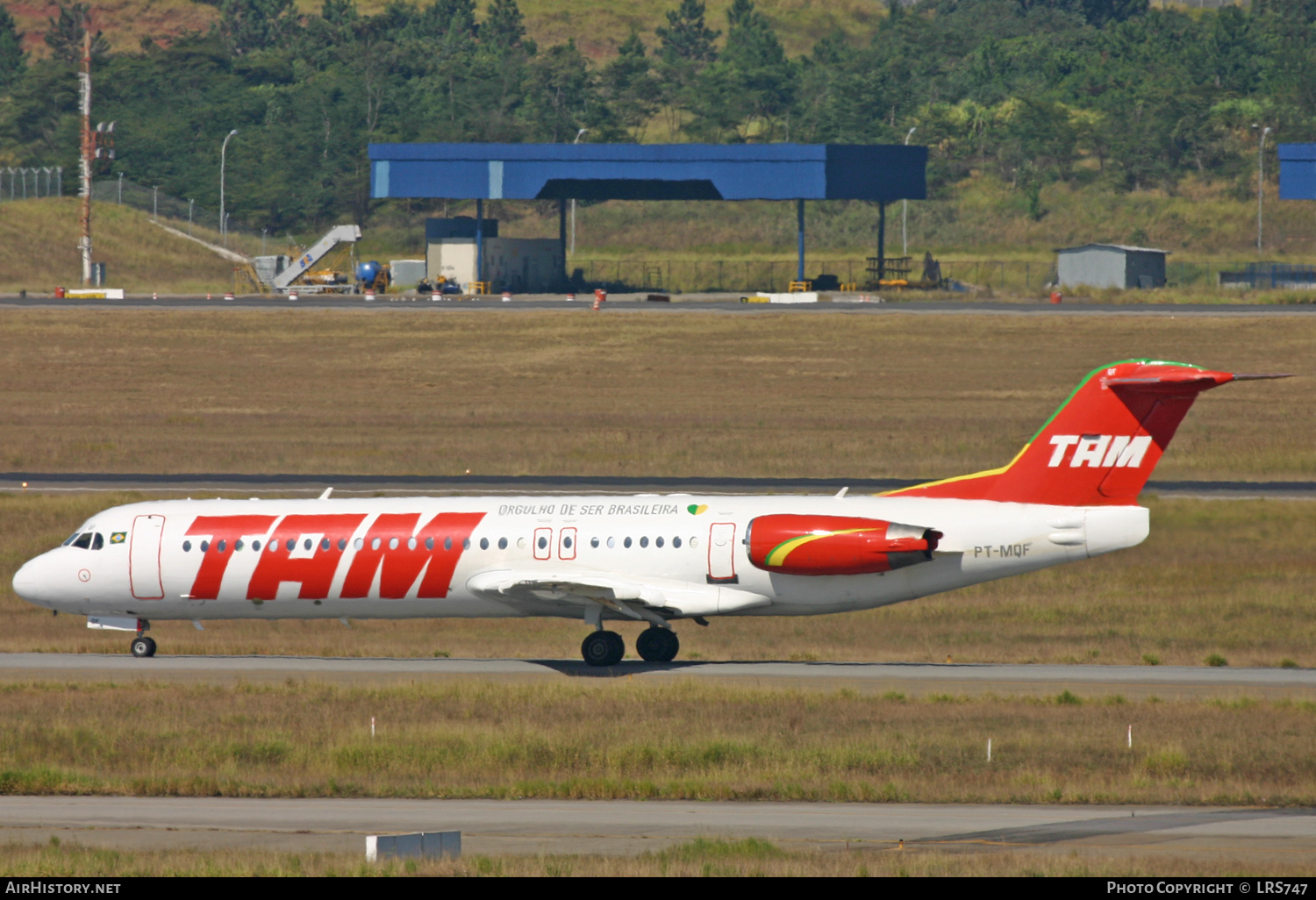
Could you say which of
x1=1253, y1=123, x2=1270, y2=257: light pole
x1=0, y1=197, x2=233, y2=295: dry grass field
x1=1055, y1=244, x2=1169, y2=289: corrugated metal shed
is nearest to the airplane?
x1=1055, y1=244, x2=1169, y2=289: corrugated metal shed

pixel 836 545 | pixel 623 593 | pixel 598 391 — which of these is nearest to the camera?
pixel 836 545

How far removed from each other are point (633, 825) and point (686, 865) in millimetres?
3119

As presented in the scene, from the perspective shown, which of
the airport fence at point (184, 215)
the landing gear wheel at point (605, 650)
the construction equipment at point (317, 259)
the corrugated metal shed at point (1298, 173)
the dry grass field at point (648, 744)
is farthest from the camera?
the airport fence at point (184, 215)

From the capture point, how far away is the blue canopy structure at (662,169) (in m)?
112

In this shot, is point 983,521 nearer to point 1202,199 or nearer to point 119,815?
point 119,815

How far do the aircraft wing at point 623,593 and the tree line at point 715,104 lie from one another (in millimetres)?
118840

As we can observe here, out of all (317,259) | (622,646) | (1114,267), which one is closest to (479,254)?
(317,259)

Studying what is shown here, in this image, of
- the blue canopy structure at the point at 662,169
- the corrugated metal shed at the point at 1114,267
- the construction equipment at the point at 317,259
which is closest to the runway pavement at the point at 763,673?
the blue canopy structure at the point at 662,169

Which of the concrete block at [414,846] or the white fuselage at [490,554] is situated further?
the white fuselage at [490,554]

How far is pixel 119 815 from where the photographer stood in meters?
23.1

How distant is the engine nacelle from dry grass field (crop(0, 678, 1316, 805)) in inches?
118

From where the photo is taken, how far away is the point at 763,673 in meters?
34.1

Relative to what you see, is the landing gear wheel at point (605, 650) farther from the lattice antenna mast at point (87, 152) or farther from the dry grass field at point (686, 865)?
the lattice antenna mast at point (87, 152)

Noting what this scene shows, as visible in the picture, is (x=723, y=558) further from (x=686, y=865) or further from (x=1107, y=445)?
(x=686, y=865)
